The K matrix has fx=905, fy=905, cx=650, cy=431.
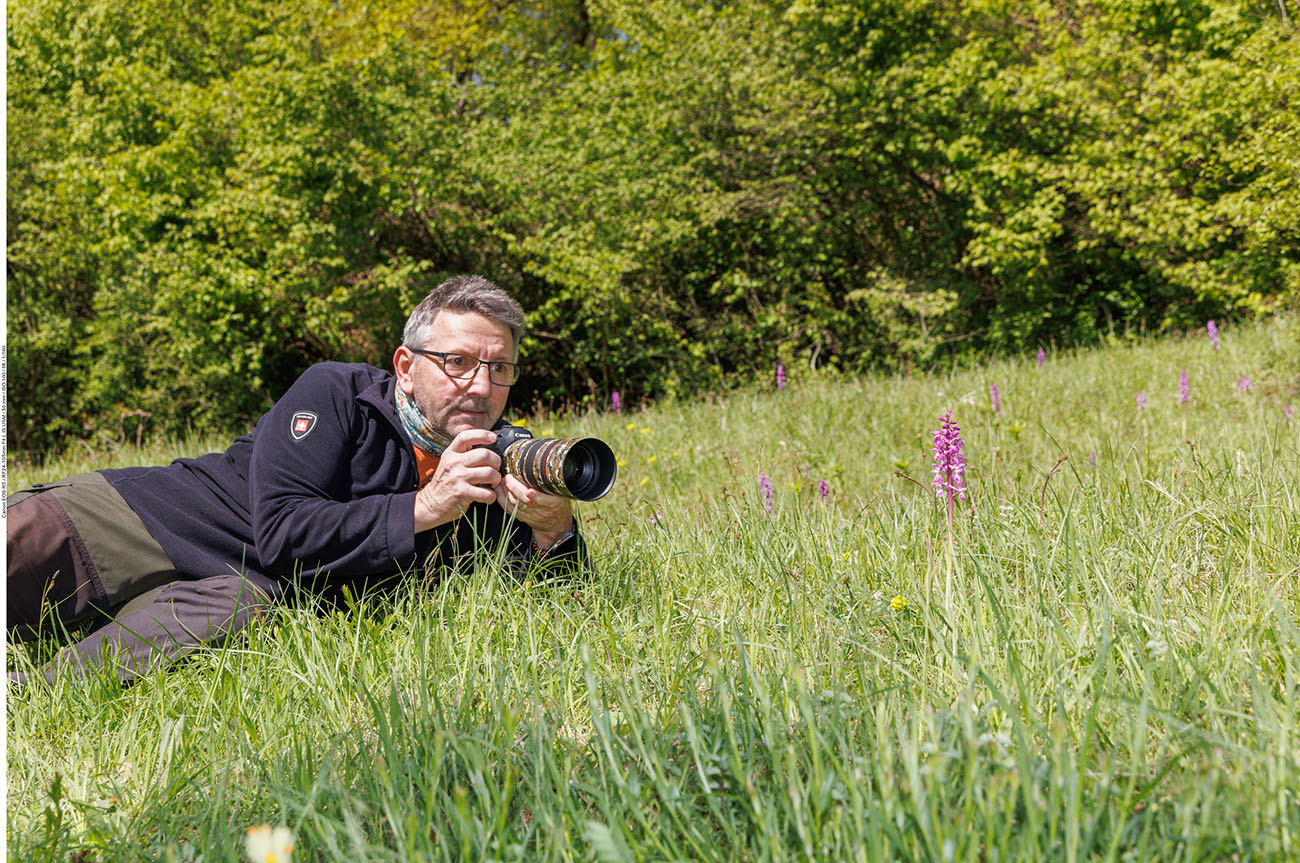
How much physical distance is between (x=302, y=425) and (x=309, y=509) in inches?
11.3

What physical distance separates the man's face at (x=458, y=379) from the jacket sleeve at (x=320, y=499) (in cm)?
22

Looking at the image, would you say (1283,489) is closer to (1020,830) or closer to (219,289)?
(1020,830)

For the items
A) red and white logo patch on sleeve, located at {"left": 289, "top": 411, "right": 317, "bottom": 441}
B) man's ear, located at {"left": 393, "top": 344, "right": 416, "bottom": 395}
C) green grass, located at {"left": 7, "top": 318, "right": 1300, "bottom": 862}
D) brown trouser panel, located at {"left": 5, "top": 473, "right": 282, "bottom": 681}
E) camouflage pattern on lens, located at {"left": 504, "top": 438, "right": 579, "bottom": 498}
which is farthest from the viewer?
man's ear, located at {"left": 393, "top": 344, "right": 416, "bottom": 395}

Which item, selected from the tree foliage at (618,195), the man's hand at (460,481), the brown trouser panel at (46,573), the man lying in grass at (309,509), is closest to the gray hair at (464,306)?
the man lying in grass at (309,509)

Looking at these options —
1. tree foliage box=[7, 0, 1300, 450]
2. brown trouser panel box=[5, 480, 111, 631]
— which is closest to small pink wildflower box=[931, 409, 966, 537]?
brown trouser panel box=[5, 480, 111, 631]

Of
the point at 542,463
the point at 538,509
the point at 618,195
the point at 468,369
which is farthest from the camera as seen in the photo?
the point at 618,195

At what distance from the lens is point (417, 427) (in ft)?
9.11

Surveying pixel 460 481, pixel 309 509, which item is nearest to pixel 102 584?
pixel 309 509

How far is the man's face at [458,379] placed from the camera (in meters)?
2.69

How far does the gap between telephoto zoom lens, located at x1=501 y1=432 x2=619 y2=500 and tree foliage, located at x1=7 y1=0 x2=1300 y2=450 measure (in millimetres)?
9783

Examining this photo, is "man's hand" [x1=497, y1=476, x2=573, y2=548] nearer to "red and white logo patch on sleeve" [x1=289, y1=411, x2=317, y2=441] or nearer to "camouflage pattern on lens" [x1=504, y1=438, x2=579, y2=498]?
"camouflage pattern on lens" [x1=504, y1=438, x2=579, y2=498]

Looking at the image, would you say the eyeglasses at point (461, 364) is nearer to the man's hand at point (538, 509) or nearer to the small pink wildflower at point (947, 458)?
the man's hand at point (538, 509)

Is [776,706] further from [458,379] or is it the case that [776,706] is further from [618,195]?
[618,195]

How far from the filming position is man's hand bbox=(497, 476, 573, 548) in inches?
99.3
